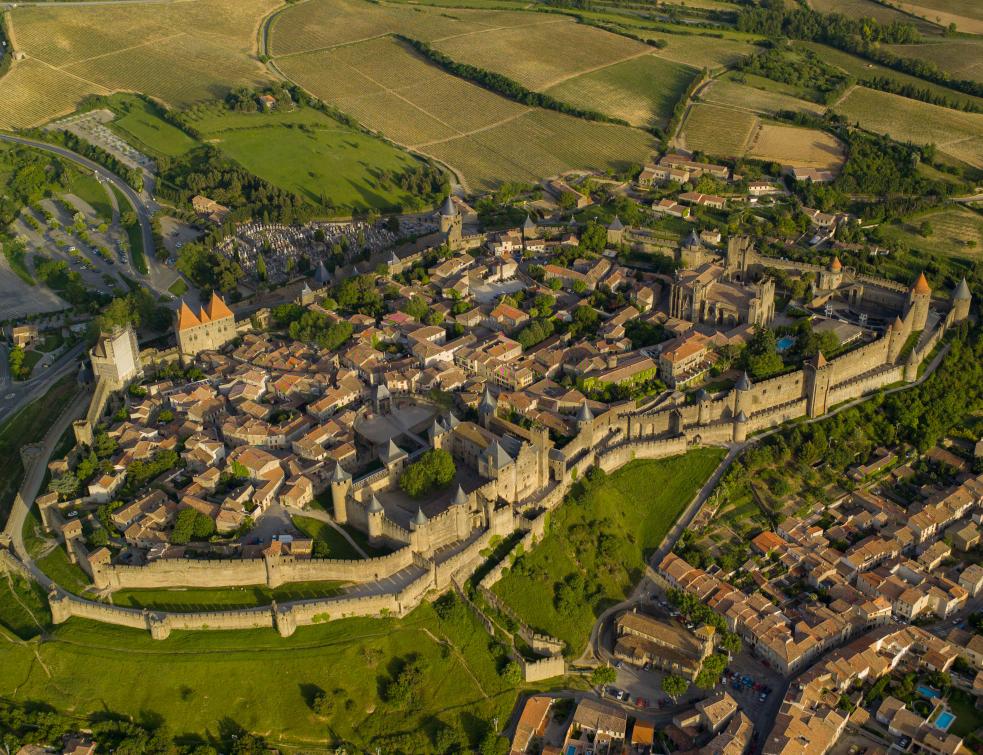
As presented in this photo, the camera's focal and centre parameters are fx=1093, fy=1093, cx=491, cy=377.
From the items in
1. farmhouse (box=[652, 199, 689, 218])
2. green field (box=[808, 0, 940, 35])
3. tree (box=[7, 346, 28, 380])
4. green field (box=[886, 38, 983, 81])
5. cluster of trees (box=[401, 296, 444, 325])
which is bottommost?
tree (box=[7, 346, 28, 380])

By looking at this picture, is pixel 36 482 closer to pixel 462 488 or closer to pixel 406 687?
pixel 462 488

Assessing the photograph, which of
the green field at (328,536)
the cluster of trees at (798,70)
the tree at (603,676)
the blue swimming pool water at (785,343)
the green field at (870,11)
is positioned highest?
the green field at (870,11)

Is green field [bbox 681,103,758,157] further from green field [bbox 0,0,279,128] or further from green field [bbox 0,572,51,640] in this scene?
green field [bbox 0,572,51,640]

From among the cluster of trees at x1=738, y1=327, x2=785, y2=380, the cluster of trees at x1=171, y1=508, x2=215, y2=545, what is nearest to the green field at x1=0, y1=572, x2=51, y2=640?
the cluster of trees at x1=171, y1=508, x2=215, y2=545

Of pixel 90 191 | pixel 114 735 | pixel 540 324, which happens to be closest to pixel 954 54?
pixel 540 324

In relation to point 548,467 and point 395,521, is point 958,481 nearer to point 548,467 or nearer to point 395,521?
point 548,467

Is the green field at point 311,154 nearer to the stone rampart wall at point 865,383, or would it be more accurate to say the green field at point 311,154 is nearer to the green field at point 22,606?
the stone rampart wall at point 865,383

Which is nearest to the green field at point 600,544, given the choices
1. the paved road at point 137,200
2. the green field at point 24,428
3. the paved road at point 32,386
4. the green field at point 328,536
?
the green field at point 328,536
